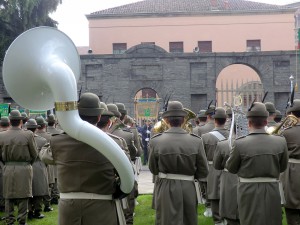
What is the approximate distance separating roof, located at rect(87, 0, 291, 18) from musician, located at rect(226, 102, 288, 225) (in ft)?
124

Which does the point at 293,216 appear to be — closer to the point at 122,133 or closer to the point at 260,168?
the point at 260,168

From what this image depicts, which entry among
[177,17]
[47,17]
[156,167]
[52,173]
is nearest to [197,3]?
[177,17]

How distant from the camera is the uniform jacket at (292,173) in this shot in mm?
7538

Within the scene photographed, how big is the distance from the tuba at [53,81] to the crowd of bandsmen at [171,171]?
41cm

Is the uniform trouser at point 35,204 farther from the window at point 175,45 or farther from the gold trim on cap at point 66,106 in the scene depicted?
the window at point 175,45

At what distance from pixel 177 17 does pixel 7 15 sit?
15.9 metres

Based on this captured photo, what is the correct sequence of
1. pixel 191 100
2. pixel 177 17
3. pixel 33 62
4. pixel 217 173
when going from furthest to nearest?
pixel 177 17
pixel 191 100
pixel 217 173
pixel 33 62

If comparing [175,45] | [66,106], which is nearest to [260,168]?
[66,106]

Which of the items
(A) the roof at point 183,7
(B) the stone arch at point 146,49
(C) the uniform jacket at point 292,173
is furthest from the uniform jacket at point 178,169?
(A) the roof at point 183,7

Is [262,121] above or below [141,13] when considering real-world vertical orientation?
below

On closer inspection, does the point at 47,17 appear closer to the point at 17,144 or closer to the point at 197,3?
the point at 197,3

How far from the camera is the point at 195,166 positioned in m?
6.77

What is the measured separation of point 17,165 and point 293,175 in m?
4.94

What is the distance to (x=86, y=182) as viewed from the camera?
5.02m
